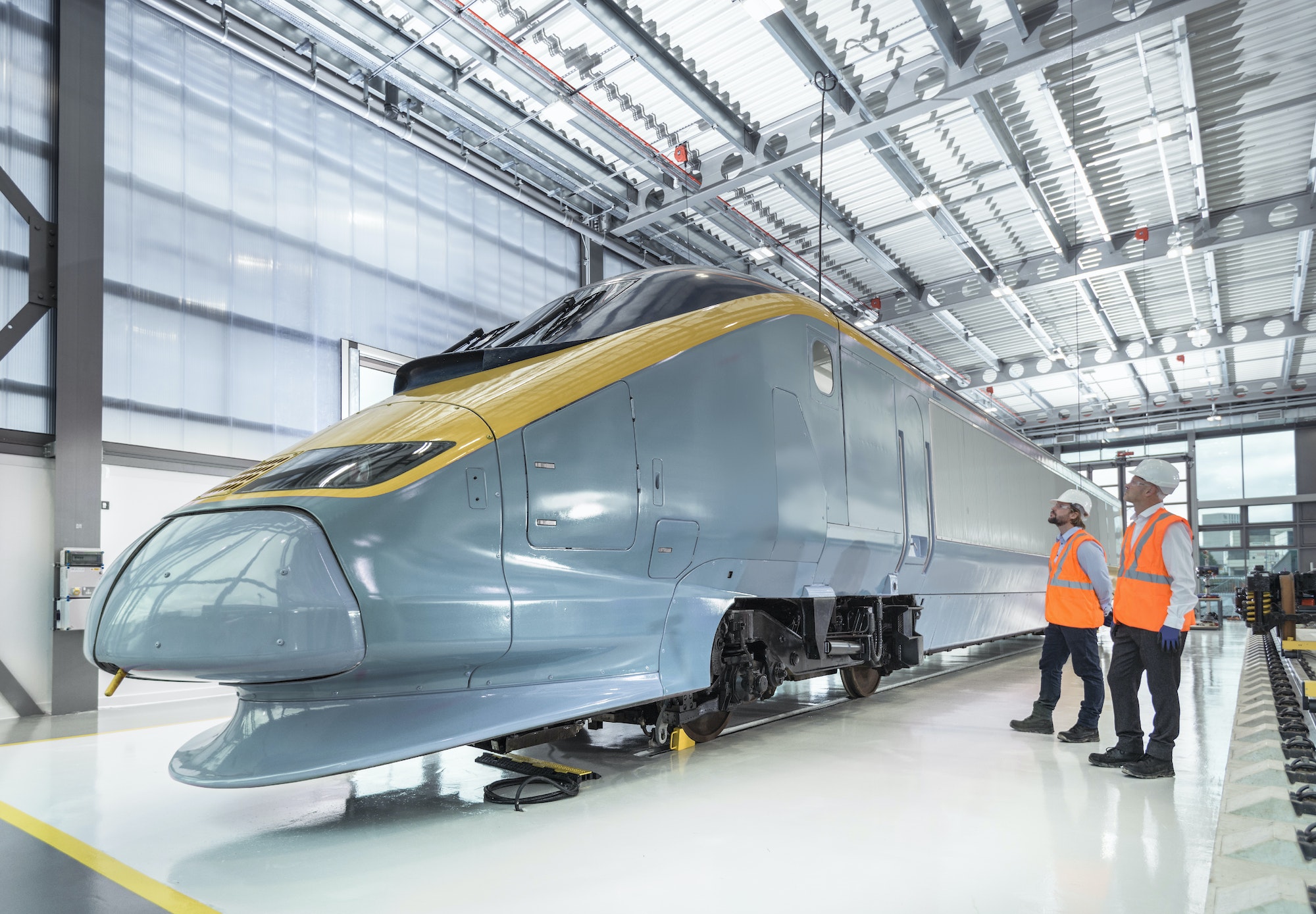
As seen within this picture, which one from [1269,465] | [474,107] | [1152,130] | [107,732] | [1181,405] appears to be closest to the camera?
[107,732]

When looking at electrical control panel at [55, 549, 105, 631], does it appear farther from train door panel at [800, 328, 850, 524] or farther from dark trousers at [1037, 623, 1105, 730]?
dark trousers at [1037, 623, 1105, 730]

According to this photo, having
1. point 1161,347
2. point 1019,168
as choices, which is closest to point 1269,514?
point 1161,347

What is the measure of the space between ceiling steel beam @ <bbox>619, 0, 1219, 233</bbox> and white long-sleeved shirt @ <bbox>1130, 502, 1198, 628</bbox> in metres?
5.53

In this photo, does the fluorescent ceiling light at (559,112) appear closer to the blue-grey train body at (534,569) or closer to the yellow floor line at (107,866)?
the blue-grey train body at (534,569)

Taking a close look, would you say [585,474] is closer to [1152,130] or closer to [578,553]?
[578,553]

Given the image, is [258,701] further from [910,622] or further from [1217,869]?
[910,622]

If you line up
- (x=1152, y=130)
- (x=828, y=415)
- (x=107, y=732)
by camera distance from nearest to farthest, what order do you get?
1. (x=828, y=415)
2. (x=107, y=732)
3. (x=1152, y=130)

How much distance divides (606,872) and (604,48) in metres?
8.10

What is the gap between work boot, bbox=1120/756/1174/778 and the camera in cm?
426

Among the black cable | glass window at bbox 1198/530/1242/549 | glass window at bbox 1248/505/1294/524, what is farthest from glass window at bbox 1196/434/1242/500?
the black cable

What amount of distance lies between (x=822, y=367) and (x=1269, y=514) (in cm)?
2534

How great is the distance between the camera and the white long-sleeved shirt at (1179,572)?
417 centimetres

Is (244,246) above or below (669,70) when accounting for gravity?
below

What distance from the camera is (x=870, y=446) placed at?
598cm
